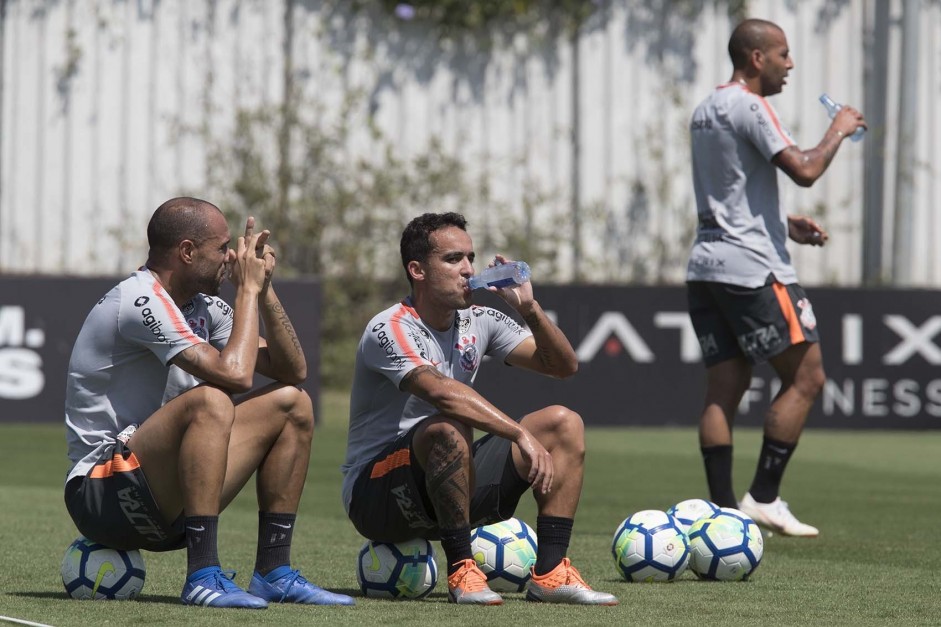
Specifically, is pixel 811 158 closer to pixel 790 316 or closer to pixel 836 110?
pixel 836 110

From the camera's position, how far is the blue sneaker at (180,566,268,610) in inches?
203

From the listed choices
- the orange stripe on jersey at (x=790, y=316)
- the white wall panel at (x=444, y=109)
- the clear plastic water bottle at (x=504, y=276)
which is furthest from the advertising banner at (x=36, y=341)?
the clear plastic water bottle at (x=504, y=276)

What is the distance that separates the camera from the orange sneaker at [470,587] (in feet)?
17.6

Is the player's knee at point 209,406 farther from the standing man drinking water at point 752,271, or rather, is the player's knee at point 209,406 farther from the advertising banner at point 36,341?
the advertising banner at point 36,341

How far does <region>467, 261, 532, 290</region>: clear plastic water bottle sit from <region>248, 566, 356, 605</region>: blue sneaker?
1.17 meters

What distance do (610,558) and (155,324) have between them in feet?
8.25

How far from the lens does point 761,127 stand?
7.66 metres

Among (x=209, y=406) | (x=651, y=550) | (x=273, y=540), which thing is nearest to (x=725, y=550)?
(x=651, y=550)

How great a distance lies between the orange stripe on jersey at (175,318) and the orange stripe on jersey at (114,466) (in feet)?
1.44

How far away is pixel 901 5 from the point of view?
18.5 meters

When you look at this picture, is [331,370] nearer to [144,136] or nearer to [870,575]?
[144,136]

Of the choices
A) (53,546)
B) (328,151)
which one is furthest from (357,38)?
(53,546)

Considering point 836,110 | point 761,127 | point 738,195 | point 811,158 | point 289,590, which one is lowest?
point 289,590

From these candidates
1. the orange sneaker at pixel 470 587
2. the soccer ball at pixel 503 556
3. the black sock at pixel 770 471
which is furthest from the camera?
the black sock at pixel 770 471
